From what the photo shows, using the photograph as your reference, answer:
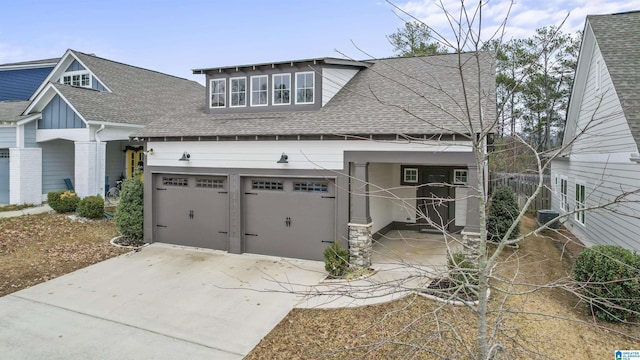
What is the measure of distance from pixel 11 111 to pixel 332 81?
15853mm

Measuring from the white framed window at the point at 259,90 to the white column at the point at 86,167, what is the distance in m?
8.17

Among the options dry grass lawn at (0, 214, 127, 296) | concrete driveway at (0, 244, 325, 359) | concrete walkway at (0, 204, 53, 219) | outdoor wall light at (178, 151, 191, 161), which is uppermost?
outdoor wall light at (178, 151, 191, 161)

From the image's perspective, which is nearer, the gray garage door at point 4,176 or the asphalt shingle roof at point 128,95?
the asphalt shingle roof at point 128,95

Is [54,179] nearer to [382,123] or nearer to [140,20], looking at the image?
[140,20]

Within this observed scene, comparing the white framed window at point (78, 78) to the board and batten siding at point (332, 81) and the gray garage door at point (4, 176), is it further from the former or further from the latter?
the board and batten siding at point (332, 81)

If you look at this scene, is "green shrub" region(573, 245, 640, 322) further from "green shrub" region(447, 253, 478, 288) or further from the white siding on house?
"green shrub" region(447, 253, 478, 288)

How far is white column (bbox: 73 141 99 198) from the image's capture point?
50.3 feet

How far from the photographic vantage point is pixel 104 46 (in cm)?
2805

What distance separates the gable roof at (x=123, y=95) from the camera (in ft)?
51.1

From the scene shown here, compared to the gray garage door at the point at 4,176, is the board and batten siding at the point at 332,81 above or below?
above

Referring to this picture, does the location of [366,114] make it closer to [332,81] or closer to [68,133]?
[332,81]

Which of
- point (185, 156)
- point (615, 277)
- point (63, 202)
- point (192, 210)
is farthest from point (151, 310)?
point (63, 202)

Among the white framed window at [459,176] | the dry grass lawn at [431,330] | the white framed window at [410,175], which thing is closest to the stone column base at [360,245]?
the dry grass lawn at [431,330]

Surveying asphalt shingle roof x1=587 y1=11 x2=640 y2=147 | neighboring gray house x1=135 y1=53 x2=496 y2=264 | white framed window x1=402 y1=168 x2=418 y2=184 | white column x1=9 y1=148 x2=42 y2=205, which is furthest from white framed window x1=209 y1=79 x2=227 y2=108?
asphalt shingle roof x1=587 y1=11 x2=640 y2=147
